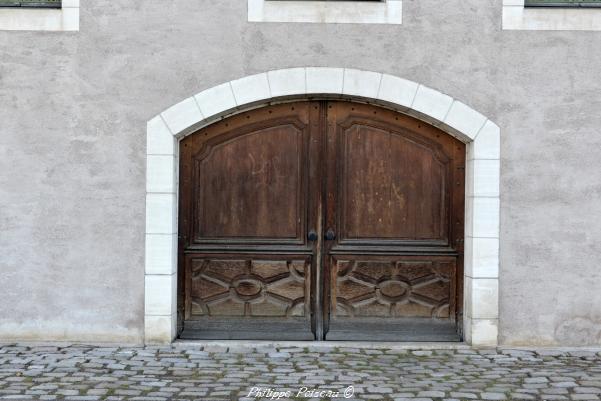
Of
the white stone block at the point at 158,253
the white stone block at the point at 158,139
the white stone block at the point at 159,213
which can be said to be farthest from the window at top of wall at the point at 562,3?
the white stone block at the point at 158,253

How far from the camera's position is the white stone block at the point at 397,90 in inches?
245

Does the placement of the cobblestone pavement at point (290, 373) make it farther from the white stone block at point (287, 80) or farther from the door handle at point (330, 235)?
the white stone block at point (287, 80)

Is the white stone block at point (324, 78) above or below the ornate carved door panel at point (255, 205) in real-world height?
above

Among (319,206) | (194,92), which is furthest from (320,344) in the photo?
(194,92)

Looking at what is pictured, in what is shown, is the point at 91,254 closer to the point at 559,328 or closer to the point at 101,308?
the point at 101,308

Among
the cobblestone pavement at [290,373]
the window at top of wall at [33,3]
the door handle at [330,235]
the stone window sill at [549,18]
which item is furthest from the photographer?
the door handle at [330,235]

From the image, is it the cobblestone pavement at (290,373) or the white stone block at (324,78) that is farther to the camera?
the white stone block at (324,78)

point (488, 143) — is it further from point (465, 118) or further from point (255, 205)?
point (255, 205)

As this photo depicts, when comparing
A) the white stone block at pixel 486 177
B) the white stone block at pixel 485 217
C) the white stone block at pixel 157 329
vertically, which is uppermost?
the white stone block at pixel 486 177

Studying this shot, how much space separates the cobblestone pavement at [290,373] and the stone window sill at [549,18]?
8.72 feet

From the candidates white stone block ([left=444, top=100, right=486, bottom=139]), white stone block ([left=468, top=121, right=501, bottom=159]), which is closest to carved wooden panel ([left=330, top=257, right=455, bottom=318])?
white stone block ([left=468, top=121, right=501, bottom=159])

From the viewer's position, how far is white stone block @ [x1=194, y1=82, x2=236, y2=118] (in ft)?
20.4

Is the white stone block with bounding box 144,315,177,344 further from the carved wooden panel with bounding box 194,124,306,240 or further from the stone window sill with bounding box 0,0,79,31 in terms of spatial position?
the stone window sill with bounding box 0,0,79,31

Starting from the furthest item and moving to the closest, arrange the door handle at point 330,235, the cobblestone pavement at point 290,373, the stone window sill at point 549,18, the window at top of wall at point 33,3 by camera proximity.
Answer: the door handle at point 330,235 → the window at top of wall at point 33,3 → the stone window sill at point 549,18 → the cobblestone pavement at point 290,373
